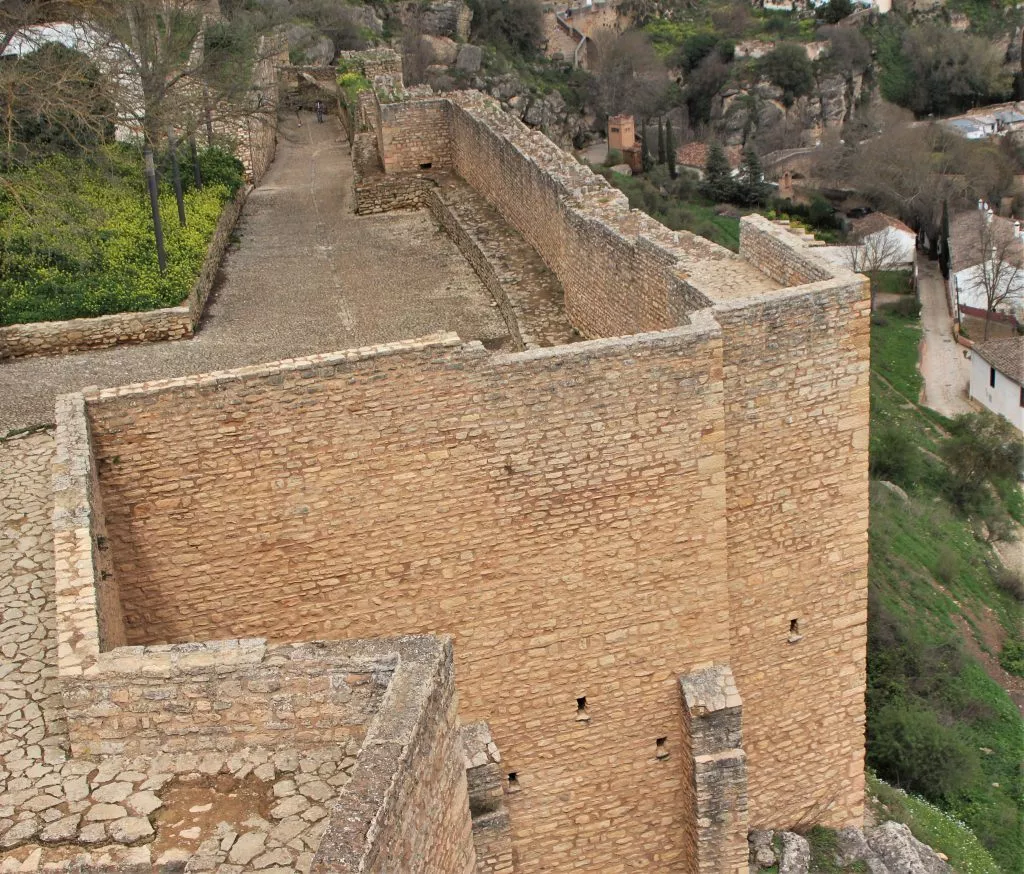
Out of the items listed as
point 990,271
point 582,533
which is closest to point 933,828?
point 582,533

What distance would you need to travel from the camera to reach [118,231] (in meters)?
15.0

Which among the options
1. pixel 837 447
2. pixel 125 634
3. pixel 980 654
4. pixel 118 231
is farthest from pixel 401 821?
pixel 980 654

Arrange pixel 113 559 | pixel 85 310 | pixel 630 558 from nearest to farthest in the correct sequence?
pixel 113 559 < pixel 630 558 < pixel 85 310

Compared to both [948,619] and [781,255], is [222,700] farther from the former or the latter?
[948,619]

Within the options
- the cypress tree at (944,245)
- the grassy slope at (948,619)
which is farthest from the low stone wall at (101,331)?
the cypress tree at (944,245)

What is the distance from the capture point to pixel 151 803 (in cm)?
564

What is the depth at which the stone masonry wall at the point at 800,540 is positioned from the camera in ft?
29.7

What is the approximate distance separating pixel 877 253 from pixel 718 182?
959 centimetres

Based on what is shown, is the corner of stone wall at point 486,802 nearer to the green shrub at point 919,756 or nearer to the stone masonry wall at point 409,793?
the stone masonry wall at point 409,793

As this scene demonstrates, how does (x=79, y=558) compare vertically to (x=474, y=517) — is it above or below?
above

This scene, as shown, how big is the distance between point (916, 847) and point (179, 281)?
868 cm

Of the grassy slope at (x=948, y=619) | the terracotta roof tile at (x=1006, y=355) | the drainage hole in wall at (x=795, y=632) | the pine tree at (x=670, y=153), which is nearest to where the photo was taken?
the drainage hole in wall at (x=795, y=632)

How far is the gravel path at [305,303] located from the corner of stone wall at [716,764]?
14.6ft

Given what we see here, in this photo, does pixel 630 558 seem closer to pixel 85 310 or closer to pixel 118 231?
pixel 85 310
